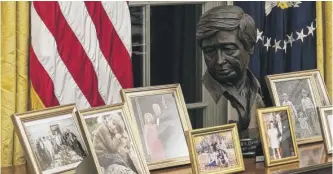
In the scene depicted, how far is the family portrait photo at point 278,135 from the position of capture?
2.37m

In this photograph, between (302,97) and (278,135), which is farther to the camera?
(302,97)

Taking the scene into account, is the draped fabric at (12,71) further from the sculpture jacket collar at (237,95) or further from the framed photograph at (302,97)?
the framed photograph at (302,97)

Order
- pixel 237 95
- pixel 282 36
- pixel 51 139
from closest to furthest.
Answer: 1. pixel 51 139
2. pixel 237 95
3. pixel 282 36

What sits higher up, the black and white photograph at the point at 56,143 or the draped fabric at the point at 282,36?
the draped fabric at the point at 282,36

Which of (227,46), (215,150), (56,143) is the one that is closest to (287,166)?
(215,150)

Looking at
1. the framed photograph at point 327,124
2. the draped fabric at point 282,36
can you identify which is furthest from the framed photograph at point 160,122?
the draped fabric at point 282,36

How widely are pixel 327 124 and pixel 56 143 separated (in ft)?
3.25

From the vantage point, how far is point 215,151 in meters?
2.23

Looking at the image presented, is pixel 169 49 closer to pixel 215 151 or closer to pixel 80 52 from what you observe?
pixel 80 52

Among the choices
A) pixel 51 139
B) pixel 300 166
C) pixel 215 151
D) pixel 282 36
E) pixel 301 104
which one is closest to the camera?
pixel 51 139

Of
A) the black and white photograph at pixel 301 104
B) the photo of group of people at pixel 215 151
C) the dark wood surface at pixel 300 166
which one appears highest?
the black and white photograph at pixel 301 104

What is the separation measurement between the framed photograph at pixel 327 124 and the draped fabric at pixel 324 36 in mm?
683

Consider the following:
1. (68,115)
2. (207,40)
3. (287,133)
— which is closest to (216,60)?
(207,40)

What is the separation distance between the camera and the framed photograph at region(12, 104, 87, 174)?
1.94 meters
